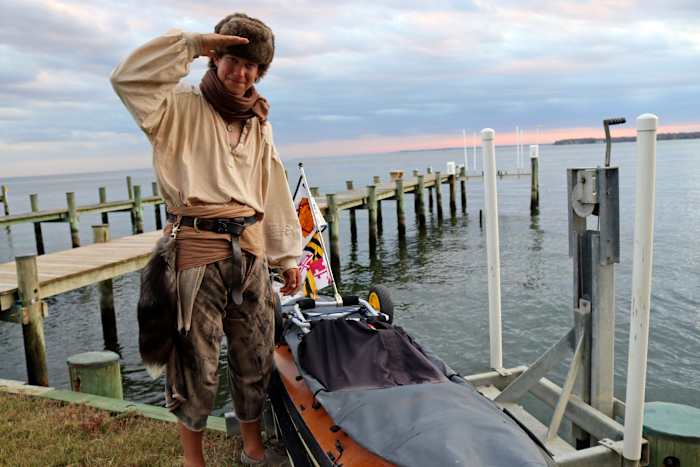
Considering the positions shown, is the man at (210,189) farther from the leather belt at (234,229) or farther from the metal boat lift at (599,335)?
the metal boat lift at (599,335)

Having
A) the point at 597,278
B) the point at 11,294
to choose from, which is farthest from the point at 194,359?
the point at 11,294

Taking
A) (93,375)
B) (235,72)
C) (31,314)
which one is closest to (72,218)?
(31,314)

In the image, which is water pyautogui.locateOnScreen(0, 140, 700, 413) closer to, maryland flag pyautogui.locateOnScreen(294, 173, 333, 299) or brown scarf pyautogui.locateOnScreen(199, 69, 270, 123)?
maryland flag pyautogui.locateOnScreen(294, 173, 333, 299)

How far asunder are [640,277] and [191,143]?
2.36 m

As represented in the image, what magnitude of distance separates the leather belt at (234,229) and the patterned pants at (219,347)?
0.12 ft

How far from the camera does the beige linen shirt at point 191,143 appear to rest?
2.49 meters

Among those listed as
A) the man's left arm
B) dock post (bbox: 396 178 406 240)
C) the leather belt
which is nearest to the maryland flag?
the man's left arm

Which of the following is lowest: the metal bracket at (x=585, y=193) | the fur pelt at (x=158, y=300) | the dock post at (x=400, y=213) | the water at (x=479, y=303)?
the water at (x=479, y=303)

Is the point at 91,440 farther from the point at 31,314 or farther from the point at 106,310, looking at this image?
the point at 106,310

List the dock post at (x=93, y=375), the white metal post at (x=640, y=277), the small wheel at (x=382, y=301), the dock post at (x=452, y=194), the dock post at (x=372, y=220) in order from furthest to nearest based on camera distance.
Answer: the dock post at (x=452, y=194)
the dock post at (x=372, y=220)
the dock post at (x=93, y=375)
the small wheel at (x=382, y=301)
the white metal post at (x=640, y=277)

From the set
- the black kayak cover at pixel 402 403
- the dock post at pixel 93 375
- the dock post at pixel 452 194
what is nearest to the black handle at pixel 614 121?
the black kayak cover at pixel 402 403

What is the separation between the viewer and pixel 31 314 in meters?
7.51

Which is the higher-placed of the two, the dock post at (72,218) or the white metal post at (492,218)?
the white metal post at (492,218)

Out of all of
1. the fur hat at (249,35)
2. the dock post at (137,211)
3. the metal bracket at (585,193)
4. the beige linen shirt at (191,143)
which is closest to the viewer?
the beige linen shirt at (191,143)
